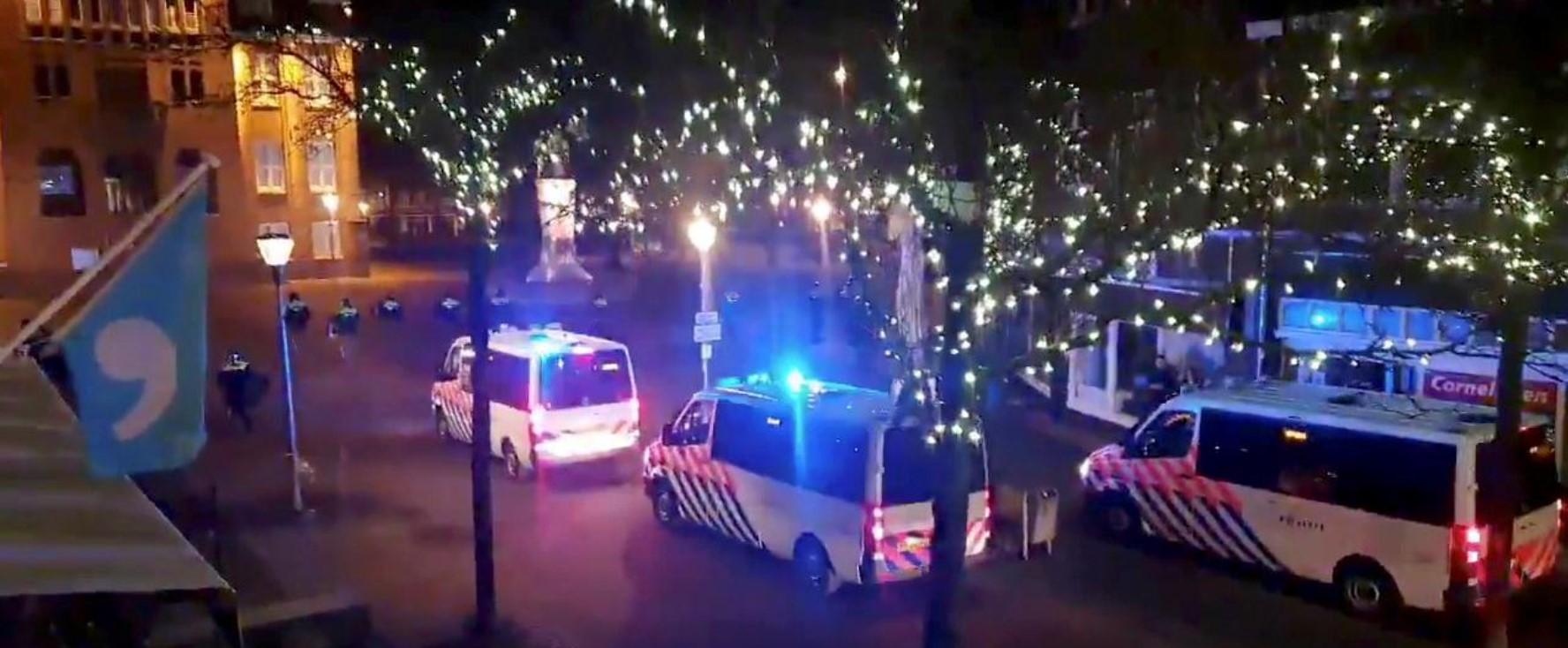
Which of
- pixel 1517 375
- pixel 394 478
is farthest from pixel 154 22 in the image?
pixel 1517 375

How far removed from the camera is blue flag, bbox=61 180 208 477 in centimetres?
460

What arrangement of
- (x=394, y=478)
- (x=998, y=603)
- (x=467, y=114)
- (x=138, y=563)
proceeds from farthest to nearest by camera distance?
(x=394, y=478) → (x=467, y=114) → (x=998, y=603) → (x=138, y=563)

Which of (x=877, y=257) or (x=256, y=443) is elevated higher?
(x=877, y=257)

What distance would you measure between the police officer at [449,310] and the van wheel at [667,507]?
22.4 metres

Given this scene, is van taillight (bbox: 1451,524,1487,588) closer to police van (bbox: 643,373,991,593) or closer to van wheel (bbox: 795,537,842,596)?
police van (bbox: 643,373,991,593)

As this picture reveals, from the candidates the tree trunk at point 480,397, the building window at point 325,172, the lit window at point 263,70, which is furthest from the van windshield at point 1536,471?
the building window at point 325,172

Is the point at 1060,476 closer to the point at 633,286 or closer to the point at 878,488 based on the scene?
the point at 878,488

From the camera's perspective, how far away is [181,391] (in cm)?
485

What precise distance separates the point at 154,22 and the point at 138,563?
166 ft

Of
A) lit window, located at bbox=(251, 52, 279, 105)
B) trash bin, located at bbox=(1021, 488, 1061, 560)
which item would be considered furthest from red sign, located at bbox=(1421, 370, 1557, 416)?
lit window, located at bbox=(251, 52, 279, 105)

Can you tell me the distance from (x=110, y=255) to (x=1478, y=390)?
16594mm

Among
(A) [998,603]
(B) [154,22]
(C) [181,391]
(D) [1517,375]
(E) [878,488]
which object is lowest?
(A) [998,603]

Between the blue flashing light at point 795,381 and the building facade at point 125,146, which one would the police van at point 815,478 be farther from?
the building facade at point 125,146

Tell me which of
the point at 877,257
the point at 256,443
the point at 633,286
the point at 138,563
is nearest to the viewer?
the point at 138,563
